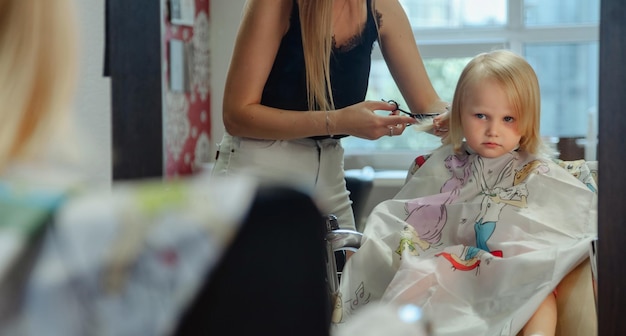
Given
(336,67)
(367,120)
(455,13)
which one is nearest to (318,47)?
(336,67)

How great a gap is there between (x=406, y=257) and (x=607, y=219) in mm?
400

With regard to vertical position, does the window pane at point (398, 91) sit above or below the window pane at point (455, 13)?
below

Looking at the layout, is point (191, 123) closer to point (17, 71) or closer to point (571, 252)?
point (571, 252)

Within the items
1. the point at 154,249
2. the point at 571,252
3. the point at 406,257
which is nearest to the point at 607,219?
the point at 571,252

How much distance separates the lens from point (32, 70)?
0.38 m

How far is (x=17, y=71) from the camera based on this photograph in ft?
1.25

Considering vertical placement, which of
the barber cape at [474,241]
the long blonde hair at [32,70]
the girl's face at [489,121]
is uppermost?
the long blonde hair at [32,70]

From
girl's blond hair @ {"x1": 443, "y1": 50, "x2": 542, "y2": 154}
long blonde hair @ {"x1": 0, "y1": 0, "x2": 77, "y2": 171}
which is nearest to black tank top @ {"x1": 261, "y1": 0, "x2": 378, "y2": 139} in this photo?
girl's blond hair @ {"x1": 443, "y1": 50, "x2": 542, "y2": 154}

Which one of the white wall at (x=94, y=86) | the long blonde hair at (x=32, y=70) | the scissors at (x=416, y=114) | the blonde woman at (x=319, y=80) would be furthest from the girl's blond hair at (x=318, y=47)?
the long blonde hair at (x=32, y=70)

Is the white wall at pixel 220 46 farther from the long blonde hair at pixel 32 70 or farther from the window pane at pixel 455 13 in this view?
the long blonde hair at pixel 32 70

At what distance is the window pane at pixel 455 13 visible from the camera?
1.26 meters

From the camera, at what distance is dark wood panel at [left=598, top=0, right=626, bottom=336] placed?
3.15ft

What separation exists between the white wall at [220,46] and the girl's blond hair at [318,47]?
0.38 ft

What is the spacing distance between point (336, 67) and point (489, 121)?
12.7 inches
